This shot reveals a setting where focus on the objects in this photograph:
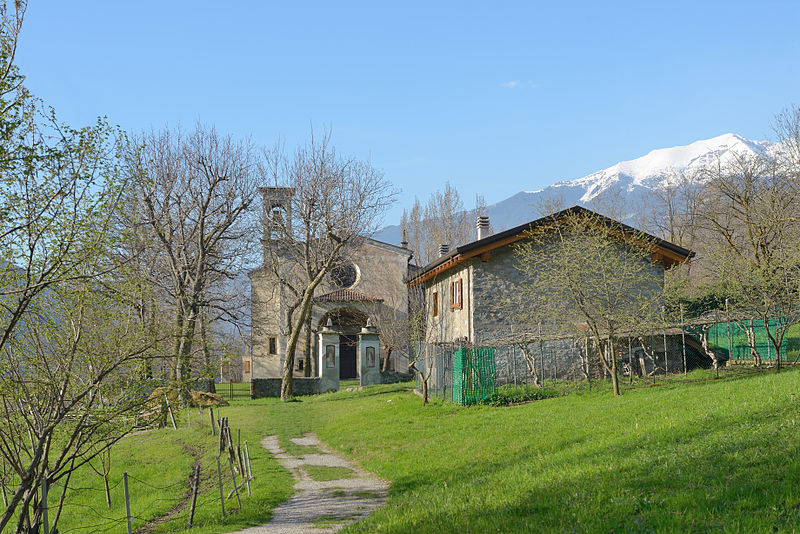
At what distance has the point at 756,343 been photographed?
71.6ft

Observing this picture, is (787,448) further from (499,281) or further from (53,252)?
(499,281)

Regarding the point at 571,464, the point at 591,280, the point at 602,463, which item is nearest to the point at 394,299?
the point at 591,280

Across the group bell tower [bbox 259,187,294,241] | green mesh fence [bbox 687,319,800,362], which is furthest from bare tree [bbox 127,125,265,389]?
green mesh fence [bbox 687,319,800,362]

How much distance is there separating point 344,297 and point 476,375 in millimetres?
22393

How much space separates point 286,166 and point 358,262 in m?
11.9

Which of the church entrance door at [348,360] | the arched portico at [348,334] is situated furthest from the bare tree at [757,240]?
the church entrance door at [348,360]

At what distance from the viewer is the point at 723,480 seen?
21.6 ft

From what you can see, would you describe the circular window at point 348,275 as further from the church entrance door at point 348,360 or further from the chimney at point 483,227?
the chimney at point 483,227

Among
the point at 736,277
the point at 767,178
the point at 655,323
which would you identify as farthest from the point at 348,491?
the point at 767,178

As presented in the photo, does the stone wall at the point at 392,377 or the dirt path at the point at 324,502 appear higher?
the stone wall at the point at 392,377

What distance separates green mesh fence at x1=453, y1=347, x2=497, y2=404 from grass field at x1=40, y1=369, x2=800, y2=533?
529 millimetres

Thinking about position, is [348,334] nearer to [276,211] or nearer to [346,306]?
[346,306]

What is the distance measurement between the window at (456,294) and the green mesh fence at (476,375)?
17.9 feet

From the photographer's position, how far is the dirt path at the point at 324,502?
8.53 meters
